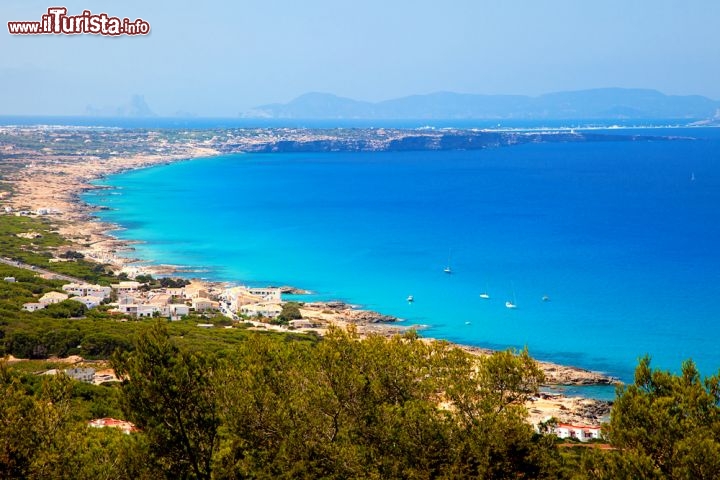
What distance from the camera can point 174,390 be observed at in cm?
1107

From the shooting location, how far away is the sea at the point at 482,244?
3941cm

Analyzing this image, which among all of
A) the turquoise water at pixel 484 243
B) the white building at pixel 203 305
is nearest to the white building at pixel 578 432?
the turquoise water at pixel 484 243

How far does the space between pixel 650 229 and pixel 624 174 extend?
5223 centimetres

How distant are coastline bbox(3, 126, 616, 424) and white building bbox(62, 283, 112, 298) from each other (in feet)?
19.1

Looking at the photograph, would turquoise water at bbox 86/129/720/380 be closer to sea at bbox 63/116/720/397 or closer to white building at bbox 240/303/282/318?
sea at bbox 63/116/720/397

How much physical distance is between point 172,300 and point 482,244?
104ft

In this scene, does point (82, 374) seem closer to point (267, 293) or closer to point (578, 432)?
point (578, 432)

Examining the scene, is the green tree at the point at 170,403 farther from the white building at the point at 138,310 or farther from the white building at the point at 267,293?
the white building at the point at 267,293

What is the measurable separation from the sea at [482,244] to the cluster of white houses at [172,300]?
410cm

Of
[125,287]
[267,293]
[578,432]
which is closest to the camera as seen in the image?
[578,432]

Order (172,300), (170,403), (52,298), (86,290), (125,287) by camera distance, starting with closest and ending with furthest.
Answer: (170,403), (52,298), (172,300), (86,290), (125,287)

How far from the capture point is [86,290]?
4141 centimetres

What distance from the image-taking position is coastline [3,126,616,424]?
92.1ft

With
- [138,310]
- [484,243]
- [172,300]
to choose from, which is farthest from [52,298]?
[484,243]
